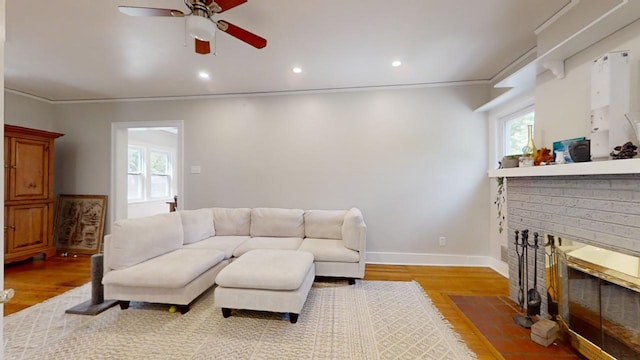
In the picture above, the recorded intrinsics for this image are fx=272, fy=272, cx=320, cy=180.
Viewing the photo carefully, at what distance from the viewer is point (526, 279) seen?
2.38 metres

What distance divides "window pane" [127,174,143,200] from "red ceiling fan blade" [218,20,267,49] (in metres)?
5.57

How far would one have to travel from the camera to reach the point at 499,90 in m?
3.49

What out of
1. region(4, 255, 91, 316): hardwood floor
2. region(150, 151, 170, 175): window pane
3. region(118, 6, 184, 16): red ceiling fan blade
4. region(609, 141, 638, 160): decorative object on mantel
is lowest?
region(4, 255, 91, 316): hardwood floor

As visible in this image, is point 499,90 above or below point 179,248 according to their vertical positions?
above

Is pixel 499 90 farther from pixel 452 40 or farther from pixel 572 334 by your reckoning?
pixel 572 334

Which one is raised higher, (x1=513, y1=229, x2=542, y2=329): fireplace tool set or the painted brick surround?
the painted brick surround

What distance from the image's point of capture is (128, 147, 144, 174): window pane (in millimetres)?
6176

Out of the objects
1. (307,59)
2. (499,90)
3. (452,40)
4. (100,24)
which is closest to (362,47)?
(307,59)

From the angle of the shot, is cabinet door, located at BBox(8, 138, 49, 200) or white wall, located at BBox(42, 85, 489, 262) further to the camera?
white wall, located at BBox(42, 85, 489, 262)

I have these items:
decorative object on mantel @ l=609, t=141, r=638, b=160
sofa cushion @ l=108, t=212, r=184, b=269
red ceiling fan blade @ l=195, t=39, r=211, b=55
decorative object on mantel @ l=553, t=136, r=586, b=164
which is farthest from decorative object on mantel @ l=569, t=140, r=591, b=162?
sofa cushion @ l=108, t=212, r=184, b=269

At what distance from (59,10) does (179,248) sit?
7.86ft

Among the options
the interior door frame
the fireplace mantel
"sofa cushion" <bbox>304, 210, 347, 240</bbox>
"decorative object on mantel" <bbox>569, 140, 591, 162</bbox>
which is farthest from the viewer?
the interior door frame

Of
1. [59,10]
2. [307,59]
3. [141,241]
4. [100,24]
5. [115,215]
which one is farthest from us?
[115,215]

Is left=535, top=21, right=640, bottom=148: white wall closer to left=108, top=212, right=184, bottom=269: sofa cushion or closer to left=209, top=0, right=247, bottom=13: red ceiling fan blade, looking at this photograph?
left=209, top=0, right=247, bottom=13: red ceiling fan blade
